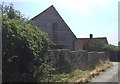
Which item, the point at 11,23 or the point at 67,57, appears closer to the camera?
the point at 11,23

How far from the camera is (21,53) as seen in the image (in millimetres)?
12797

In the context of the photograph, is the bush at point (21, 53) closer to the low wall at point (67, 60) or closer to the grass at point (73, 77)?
the grass at point (73, 77)

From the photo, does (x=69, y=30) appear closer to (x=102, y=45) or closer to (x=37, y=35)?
(x=102, y=45)

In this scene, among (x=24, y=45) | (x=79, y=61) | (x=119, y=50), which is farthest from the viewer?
(x=119, y=50)

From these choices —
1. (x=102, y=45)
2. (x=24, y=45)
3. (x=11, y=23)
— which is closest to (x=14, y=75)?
(x=24, y=45)

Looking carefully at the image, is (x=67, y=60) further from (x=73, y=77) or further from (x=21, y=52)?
(x=21, y=52)

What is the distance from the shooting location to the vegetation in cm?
1185

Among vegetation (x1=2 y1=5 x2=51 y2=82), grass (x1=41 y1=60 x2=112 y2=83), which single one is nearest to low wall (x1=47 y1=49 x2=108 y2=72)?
grass (x1=41 y1=60 x2=112 y2=83)

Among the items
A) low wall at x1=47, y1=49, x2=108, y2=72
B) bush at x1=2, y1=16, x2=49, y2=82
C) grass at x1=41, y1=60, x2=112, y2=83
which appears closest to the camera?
bush at x1=2, y1=16, x2=49, y2=82

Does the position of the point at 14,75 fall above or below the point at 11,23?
below

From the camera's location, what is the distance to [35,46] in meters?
13.2

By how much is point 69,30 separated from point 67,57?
91.3 feet

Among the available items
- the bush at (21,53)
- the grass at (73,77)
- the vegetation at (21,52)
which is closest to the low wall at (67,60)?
the grass at (73,77)

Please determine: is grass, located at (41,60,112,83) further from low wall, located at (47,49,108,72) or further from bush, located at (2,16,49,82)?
bush, located at (2,16,49,82)
